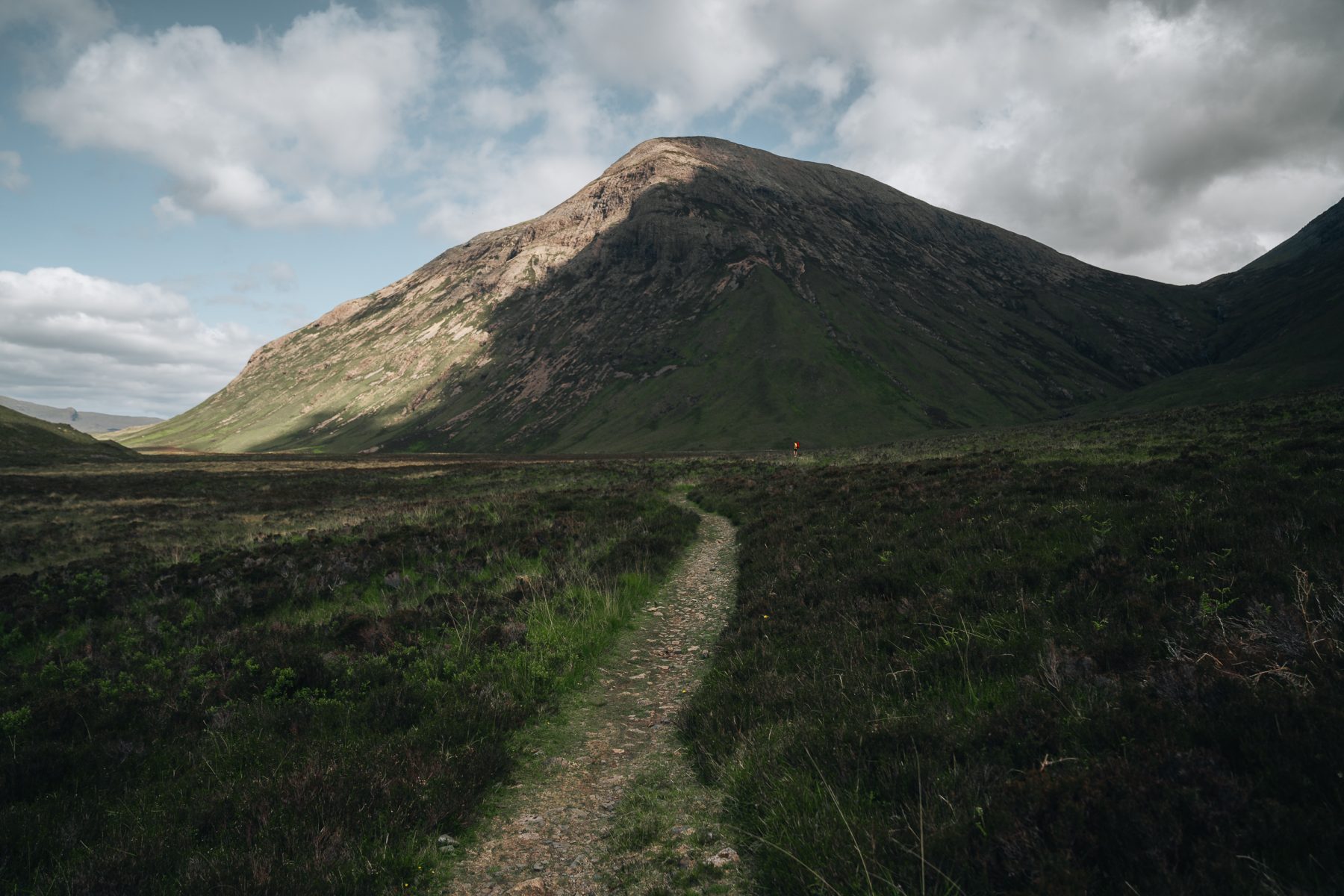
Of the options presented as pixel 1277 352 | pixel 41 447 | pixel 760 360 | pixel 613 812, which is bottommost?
pixel 613 812

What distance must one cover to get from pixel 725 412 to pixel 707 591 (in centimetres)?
12738

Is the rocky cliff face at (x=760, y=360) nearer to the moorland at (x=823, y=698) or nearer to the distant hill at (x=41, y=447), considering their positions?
the distant hill at (x=41, y=447)

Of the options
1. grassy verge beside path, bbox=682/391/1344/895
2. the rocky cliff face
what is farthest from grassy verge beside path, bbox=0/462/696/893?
the rocky cliff face

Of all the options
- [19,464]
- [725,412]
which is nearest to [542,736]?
[19,464]

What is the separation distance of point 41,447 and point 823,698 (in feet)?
378

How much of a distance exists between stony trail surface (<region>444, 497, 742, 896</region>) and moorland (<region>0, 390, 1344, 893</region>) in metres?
0.26

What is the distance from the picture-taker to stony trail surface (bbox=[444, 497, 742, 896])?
14.2 feet

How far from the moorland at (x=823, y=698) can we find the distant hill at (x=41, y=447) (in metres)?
80.9

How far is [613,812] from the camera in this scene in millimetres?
5277

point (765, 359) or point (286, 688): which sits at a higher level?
point (765, 359)

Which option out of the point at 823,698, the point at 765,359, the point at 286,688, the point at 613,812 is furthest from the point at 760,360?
the point at 613,812

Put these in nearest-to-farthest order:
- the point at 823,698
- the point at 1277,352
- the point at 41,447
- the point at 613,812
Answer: the point at 613,812 → the point at 823,698 → the point at 41,447 → the point at 1277,352

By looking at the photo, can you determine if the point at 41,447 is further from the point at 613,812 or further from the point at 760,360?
the point at 760,360

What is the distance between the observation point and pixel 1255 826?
2.99m
